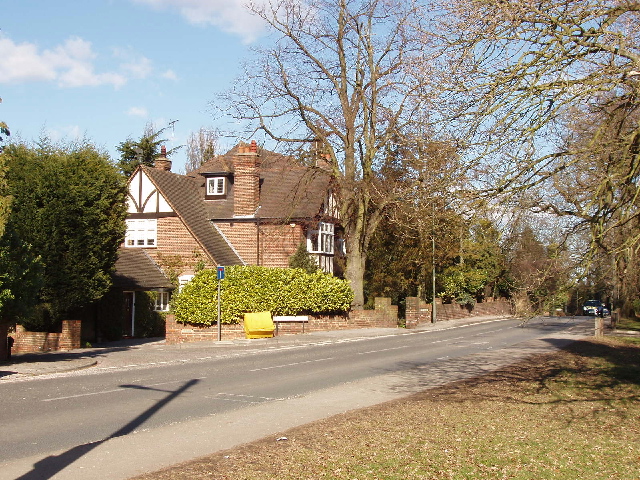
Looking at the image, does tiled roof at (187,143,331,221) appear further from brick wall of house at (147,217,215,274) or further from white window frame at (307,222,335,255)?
brick wall of house at (147,217,215,274)

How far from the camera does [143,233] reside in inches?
1559

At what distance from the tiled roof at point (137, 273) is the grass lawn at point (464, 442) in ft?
71.6

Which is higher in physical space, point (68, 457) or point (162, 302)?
point (162, 302)

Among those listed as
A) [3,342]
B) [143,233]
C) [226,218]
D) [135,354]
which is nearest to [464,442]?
[3,342]

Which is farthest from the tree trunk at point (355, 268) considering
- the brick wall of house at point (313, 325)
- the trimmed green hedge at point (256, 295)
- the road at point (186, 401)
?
the road at point (186, 401)

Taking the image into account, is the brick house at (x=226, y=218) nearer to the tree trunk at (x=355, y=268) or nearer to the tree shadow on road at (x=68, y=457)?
the tree trunk at (x=355, y=268)

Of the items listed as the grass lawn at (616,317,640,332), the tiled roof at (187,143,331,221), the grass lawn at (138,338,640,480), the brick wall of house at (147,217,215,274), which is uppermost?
the tiled roof at (187,143,331,221)

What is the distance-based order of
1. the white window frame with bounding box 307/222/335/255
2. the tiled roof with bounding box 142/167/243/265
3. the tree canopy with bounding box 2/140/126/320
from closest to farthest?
the tree canopy with bounding box 2/140/126/320, the tiled roof with bounding box 142/167/243/265, the white window frame with bounding box 307/222/335/255

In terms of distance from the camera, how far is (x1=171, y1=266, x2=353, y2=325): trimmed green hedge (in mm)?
29297

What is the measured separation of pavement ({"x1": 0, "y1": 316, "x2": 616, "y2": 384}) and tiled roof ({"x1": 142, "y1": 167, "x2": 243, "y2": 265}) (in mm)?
7333

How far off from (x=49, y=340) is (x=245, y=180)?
752 inches

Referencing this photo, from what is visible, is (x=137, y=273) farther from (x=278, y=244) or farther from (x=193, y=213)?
(x=278, y=244)

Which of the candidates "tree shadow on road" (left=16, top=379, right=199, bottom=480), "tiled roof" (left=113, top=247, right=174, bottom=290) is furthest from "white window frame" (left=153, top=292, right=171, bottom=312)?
"tree shadow on road" (left=16, top=379, right=199, bottom=480)

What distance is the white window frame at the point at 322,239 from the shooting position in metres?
42.4
